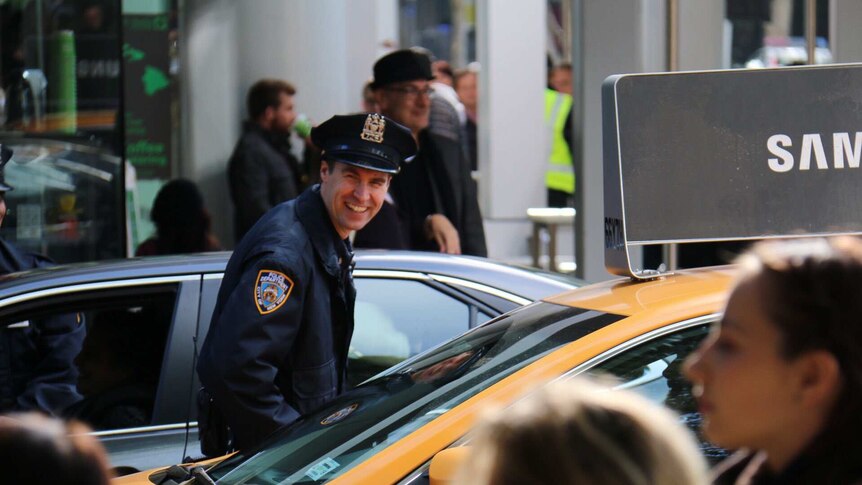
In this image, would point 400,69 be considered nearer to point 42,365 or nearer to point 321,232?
point 42,365

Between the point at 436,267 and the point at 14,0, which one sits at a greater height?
the point at 14,0

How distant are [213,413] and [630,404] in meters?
2.31

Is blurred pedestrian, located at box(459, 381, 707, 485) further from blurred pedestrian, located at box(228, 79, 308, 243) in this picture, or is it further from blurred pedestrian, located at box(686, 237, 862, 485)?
blurred pedestrian, located at box(228, 79, 308, 243)

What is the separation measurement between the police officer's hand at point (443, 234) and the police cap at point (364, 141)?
7.37ft

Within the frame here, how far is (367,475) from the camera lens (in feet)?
9.21

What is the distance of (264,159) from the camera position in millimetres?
7996

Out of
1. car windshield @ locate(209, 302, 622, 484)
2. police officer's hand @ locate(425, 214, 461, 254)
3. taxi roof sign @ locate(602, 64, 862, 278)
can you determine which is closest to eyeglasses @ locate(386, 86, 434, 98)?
police officer's hand @ locate(425, 214, 461, 254)

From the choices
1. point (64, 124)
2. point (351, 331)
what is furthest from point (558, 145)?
point (351, 331)

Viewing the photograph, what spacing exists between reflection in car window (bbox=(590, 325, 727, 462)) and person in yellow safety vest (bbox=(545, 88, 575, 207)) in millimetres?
8698

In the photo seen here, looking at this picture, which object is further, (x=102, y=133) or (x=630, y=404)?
(x=102, y=133)

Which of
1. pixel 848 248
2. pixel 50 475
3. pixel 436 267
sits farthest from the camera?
pixel 436 267

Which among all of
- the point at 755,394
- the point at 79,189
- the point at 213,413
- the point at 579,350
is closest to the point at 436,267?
the point at 213,413

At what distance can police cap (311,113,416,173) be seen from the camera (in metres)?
4.11

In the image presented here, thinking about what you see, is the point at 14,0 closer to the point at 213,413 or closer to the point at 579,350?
the point at 213,413
